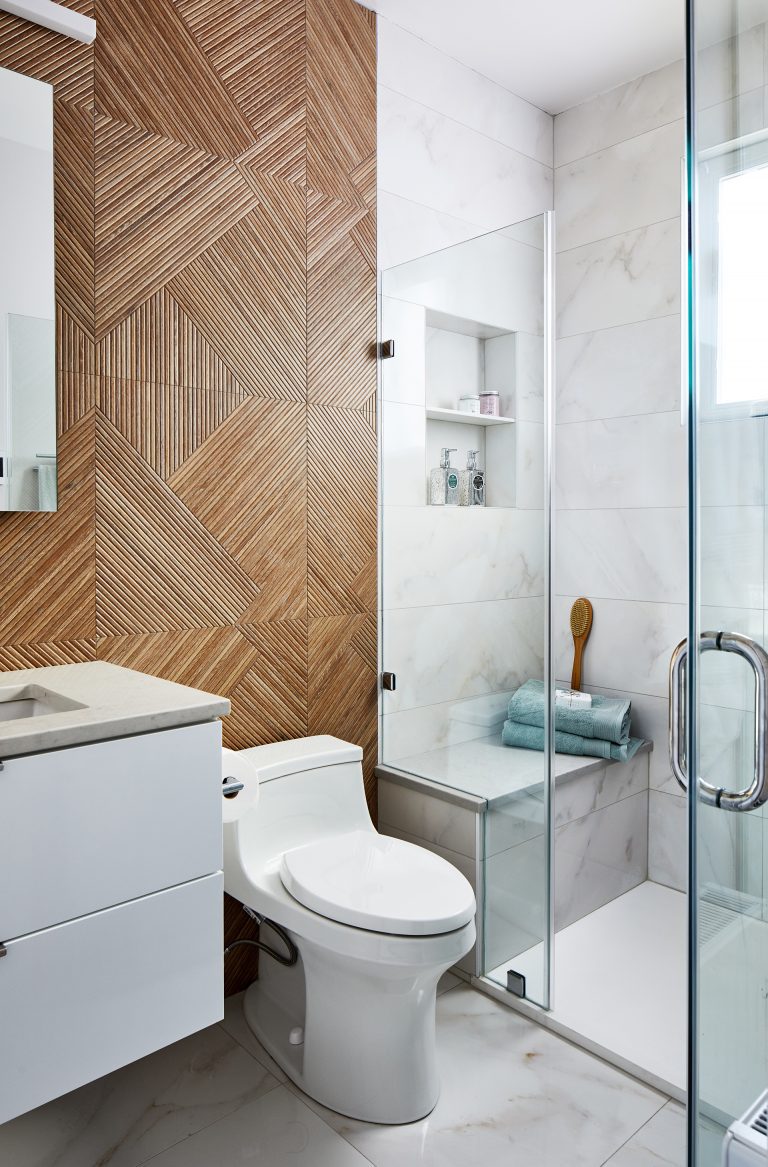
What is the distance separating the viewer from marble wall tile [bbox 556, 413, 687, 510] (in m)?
2.52

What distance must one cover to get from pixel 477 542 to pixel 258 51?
136 cm

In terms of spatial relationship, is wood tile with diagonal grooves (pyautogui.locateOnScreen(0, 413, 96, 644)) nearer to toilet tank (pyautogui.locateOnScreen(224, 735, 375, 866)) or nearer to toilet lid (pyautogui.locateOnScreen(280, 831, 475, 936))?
toilet tank (pyautogui.locateOnScreen(224, 735, 375, 866))

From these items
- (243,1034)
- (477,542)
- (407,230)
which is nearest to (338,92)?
(407,230)

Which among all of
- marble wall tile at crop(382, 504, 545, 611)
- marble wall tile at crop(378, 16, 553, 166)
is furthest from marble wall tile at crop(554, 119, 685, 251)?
marble wall tile at crop(382, 504, 545, 611)

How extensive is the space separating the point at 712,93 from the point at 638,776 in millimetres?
2157

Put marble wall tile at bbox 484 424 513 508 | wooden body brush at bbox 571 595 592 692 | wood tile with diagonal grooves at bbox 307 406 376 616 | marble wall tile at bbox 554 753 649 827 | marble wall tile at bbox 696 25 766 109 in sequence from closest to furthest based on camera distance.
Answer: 1. marble wall tile at bbox 696 25 766 109
2. marble wall tile at bbox 484 424 513 508
3. wood tile with diagonal grooves at bbox 307 406 376 616
4. marble wall tile at bbox 554 753 649 827
5. wooden body brush at bbox 571 595 592 692

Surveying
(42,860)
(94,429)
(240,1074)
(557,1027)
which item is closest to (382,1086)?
(240,1074)

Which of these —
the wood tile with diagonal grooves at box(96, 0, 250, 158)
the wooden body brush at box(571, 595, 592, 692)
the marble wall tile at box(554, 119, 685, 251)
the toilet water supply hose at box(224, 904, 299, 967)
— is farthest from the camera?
the wooden body brush at box(571, 595, 592, 692)

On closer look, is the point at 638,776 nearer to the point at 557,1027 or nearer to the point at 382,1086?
the point at 557,1027

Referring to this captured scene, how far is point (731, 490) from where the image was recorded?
0.80 m

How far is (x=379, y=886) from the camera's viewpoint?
1.58 metres

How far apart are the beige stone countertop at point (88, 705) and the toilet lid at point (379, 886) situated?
1.63ft

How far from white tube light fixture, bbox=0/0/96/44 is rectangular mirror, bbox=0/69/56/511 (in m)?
0.13

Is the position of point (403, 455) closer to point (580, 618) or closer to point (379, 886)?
point (580, 618)
